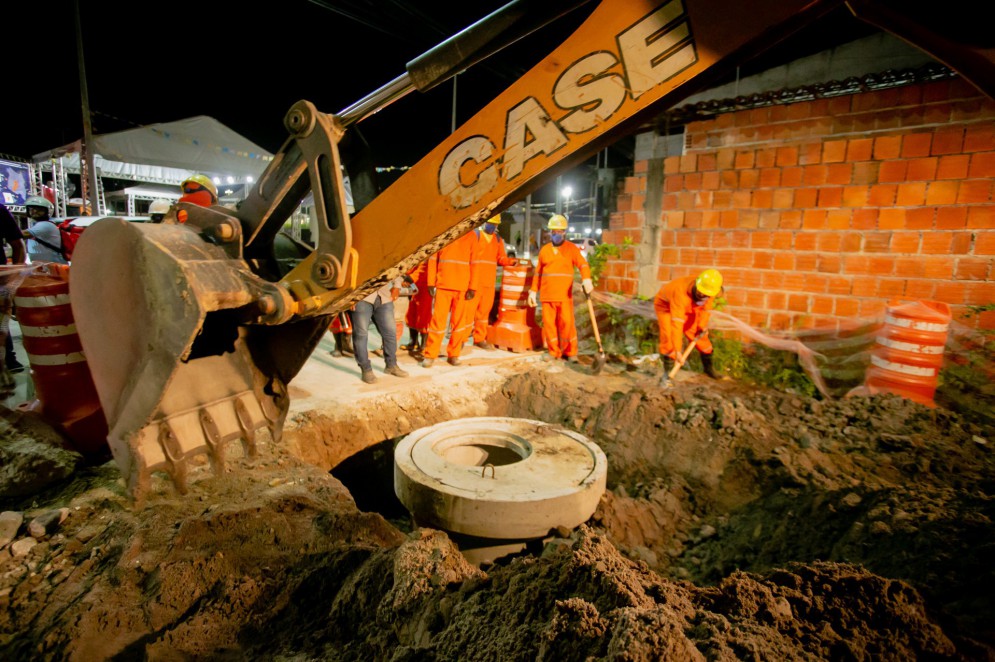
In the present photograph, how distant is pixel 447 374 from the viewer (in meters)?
6.27

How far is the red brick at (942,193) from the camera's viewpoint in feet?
17.7

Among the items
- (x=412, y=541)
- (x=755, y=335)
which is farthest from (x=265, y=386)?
(x=755, y=335)

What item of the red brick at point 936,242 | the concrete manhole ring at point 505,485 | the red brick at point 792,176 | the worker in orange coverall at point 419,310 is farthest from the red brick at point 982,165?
the worker in orange coverall at point 419,310

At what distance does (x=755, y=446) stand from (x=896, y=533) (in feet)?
5.35

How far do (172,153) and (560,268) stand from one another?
14007 millimetres

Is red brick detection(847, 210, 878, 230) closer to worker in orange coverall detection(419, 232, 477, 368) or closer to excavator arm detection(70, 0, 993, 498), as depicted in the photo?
worker in orange coverall detection(419, 232, 477, 368)

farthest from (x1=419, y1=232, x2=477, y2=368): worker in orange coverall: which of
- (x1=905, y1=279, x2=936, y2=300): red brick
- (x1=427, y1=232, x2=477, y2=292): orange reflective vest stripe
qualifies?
(x1=905, y1=279, x2=936, y2=300): red brick

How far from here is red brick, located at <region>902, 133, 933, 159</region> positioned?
5.46 meters

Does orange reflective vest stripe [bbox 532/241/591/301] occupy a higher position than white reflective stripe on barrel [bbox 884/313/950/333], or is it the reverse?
orange reflective vest stripe [bbox 532/241/591/301]

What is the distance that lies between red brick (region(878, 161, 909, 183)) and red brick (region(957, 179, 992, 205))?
55 cm

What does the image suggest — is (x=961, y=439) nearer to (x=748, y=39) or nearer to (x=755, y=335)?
(x=755, y=335)

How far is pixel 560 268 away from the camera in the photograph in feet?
23.4

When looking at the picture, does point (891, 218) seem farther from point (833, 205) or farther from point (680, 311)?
point (680, 311)

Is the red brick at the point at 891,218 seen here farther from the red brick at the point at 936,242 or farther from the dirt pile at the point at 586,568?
the dirt pile at the point at 586,568
